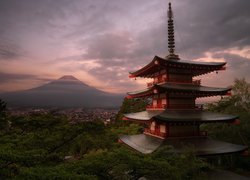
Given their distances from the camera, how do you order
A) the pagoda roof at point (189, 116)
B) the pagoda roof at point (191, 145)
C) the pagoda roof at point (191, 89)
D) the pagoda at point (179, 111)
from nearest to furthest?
the pagoda roof at point (191, 145) → the pagoda roof at point (189, 116) → the pagoda at point (179, 111) → the pagoda roof at point (191, 89)

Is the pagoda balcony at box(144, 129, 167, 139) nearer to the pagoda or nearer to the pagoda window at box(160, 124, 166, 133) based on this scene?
the pagoda

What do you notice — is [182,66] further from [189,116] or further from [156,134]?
[156,134]

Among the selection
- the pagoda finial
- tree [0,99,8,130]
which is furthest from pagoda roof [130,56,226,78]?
tree [0,99,8,130]

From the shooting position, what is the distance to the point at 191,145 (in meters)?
Answer: 16.4

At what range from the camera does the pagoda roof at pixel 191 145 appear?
1602 centimetres

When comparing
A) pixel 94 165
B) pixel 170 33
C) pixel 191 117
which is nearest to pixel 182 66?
pixel 191 117

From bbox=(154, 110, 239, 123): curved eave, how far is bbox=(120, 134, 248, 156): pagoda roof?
1651 millimetres

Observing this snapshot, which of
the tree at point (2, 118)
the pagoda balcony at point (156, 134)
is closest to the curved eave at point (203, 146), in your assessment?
the pagoda balcony at point (156, 134)

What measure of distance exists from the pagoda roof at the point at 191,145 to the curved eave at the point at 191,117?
5.42ft

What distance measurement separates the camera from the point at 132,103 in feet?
176

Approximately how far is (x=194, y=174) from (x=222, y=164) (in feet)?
31.7

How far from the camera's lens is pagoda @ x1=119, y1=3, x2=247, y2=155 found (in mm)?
17219

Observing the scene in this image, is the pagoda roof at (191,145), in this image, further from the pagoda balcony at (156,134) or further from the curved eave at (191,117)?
the curved eave at (191,117)

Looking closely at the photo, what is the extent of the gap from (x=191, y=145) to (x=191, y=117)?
7.79 feet
